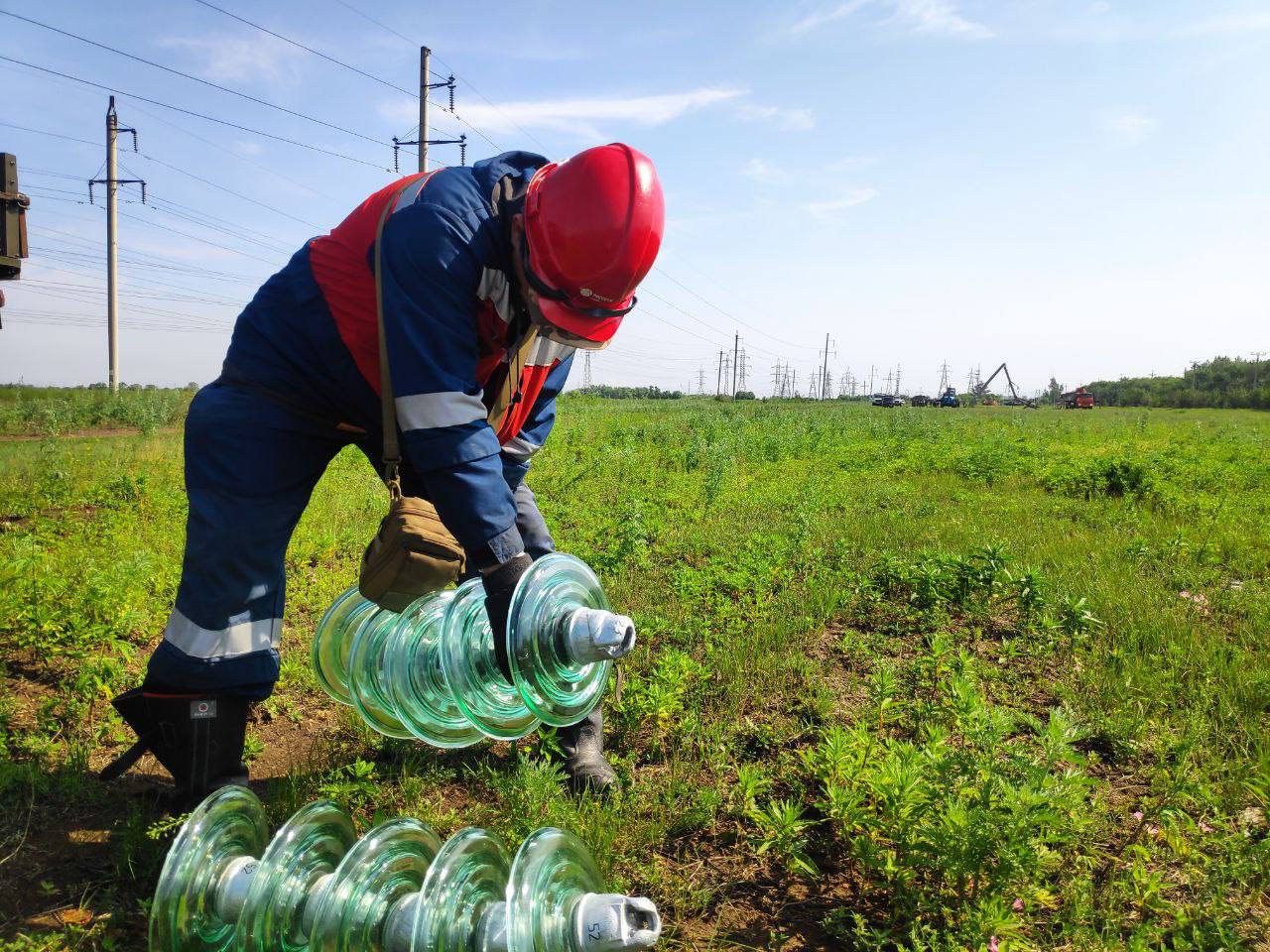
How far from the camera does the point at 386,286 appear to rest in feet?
7.23

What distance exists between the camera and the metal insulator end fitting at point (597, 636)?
1892 millimetres

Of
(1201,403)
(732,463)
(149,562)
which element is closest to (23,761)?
(149,562)

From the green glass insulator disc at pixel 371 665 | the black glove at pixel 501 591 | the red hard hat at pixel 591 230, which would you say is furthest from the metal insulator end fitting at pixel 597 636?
the green glass insulator disc at pixel 371 665

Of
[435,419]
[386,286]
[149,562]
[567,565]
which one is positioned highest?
[386,286]

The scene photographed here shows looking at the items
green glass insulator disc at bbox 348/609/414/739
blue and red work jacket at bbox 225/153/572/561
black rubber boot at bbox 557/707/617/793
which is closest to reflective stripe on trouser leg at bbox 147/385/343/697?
blue and red work jacket at bbox 225/153/572/561

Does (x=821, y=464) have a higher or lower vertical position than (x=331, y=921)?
higher

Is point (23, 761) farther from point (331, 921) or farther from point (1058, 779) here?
point (1058, 779)

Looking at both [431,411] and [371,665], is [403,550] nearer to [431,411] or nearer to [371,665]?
[431,411]

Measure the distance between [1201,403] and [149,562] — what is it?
61109 mm

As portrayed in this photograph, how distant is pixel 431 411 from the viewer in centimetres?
213

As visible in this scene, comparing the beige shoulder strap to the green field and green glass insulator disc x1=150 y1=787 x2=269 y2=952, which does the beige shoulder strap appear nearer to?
green glass insulator disc x1=150 y1=787 x2=269 y2=952

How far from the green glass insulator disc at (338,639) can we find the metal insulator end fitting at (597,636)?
1207 mm

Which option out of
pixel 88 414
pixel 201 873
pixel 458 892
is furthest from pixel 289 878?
pixel 88 414

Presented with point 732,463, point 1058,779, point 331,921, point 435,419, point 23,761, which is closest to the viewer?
point 331,921
